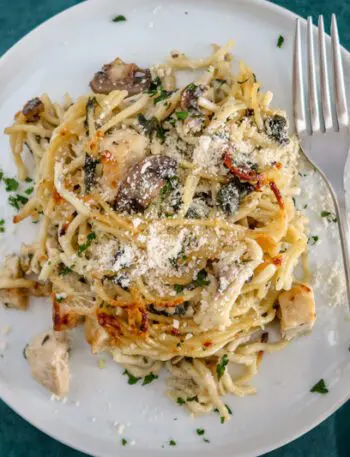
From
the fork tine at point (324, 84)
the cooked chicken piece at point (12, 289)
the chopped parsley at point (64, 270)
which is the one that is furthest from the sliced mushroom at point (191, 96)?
the cooked chicken piece at point (12, 289)

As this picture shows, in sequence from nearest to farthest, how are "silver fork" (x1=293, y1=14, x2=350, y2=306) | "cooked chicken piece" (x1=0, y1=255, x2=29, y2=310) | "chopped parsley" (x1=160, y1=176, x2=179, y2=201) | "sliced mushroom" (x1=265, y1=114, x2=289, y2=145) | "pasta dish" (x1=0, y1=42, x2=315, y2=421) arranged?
"pasta dish" (x1=0, y1=42, x2=315, y2=421) → "chopped parsley" (x1=160, y1=176, x2=179, y2=201) → "sliced mushroom" (x1=265, y1=114, x2=289, y2=145) → "silver fork" (x1=293, y1=14, x2=350, y2=306) → "cooked chicken piece" (x1=0, y1=255, x2=29, y2=310)

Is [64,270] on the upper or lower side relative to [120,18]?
lower

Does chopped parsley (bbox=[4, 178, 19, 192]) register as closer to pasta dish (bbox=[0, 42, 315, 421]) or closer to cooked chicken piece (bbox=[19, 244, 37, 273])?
pasta dish (bbox=[0, 42, 315, 421])

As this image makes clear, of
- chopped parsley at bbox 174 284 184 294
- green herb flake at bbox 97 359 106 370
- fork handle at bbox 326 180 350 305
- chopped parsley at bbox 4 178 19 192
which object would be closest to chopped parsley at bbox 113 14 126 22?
chopped parsley at bbox 4 178 19 192

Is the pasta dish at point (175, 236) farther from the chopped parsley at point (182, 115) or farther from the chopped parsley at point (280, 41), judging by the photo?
the chopped parsley at point (280, 41)

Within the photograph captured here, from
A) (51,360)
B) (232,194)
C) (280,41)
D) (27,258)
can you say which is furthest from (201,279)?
(280,41)

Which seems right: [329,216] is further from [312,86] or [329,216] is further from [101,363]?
[101,363]

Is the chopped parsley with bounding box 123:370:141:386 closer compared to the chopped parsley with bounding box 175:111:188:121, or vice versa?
the chopped parsley with bounding box 175:111:188:121

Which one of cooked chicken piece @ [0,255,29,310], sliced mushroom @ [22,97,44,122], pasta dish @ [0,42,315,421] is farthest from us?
sliced mushroom @ [22,97,44,122]
